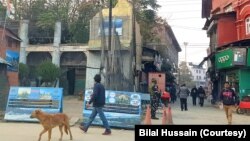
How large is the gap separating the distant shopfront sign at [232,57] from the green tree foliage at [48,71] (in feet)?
53.2

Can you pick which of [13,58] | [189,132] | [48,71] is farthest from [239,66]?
[189,132]

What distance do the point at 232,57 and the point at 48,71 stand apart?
59.0 ft

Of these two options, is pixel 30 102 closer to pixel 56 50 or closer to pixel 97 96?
pixel 97 96

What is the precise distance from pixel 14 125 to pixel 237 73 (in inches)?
625

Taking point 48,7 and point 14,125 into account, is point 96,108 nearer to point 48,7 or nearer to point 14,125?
point 14,125

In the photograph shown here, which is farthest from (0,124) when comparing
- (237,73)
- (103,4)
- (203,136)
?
(103,4)

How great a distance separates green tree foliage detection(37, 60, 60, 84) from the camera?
35.2 meters

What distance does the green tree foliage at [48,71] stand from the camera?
3522cm

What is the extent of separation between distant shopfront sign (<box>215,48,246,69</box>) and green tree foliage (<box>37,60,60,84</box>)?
16.2 metres

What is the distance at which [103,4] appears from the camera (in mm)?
38906

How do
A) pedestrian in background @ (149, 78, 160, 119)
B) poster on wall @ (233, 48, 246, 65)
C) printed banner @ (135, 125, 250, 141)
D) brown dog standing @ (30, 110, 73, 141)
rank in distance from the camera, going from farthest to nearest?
1. poster on wall @ (233, 48, 246, 65)
2. pedestrian in background @ (149, 78, 160, 119)
3. brown dog standing @ (30, 110, 73, 141)
4. printed banner @ (135, 125, 250, 141)

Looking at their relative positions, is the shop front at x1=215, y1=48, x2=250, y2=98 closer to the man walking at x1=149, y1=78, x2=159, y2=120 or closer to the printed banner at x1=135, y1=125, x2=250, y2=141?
the man walking at x1=149, y1=78, x2=159, y2=120

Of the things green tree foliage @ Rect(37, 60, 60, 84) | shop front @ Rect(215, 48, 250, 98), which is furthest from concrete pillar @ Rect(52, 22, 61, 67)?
shop front @ Rect(215, 48, 250, 98)

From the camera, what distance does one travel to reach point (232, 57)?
2333 cm
